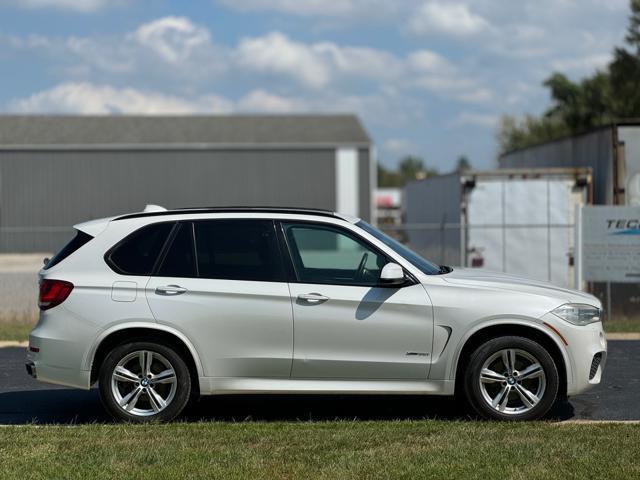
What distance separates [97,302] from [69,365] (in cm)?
55

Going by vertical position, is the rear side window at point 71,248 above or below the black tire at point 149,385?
above

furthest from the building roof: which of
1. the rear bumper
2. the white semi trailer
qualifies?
the rear bumper

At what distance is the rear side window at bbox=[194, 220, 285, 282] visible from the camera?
8.27 m

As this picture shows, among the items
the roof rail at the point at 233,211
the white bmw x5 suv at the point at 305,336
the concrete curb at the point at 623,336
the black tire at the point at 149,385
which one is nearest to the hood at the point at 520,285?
the white bmw x5 suv at the point at 305,336

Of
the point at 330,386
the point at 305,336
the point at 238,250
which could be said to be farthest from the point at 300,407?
the point at 238,250

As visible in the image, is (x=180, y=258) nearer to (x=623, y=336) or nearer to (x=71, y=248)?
(x=71, y=248)

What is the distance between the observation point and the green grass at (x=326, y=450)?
6461 millimetres

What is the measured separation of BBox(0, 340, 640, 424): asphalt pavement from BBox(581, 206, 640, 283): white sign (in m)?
6.50

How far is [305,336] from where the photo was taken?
810 centimetres

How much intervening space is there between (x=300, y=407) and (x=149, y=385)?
1.56 meters

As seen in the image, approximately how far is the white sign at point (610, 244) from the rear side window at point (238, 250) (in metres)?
9.67

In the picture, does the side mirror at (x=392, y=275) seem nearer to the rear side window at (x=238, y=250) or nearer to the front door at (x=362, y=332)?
the front door at (x=362, y=332)

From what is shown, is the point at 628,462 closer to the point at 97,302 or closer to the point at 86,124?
the point at 97,302

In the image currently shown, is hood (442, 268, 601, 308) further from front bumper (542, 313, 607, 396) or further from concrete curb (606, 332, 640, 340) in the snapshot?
concrete curb (606, 332, 640, 340)
